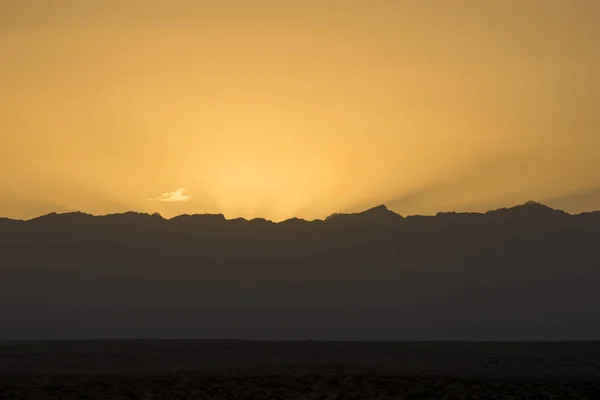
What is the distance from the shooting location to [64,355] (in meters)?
55.0

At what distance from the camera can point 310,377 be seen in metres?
36.4

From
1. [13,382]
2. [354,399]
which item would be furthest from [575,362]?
[13,382]

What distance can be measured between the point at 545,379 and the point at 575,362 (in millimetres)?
9324

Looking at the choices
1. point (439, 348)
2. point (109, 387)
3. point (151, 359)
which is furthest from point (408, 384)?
point (439, 348)

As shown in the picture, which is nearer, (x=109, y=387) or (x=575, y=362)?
(x=109, y=387)

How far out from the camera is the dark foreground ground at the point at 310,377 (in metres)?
34.2

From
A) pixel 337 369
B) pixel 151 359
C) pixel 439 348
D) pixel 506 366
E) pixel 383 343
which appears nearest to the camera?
pixel 337 369

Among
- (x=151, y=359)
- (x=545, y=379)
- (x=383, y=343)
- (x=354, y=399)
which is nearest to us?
(x=354, y=399)

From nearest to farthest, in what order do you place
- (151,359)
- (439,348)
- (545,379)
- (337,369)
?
(545,379), (337,369), (151,359), (439,348)

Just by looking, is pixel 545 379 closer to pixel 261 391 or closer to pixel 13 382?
pixel 261 391

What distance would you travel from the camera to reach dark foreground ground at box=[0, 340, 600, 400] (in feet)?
112

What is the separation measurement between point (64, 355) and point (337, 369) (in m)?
21.8

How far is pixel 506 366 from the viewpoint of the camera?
44375 millimetres

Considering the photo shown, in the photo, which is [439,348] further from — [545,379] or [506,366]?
[545,379]
